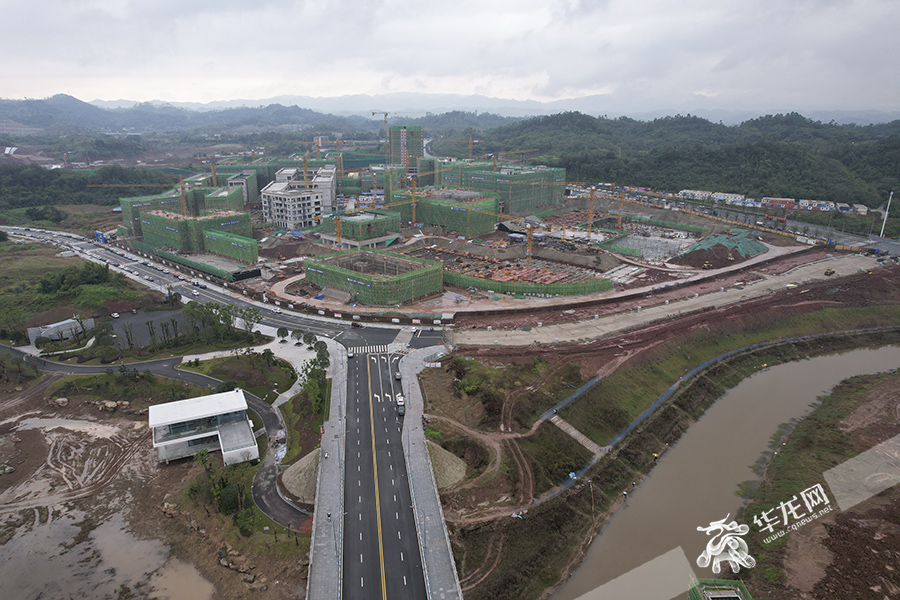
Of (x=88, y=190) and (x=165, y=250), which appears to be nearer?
(x=165, y=250)

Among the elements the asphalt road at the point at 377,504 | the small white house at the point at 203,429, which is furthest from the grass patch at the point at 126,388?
the asphalt road at the point at 377,504

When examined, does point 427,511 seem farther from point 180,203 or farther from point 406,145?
point 406,145

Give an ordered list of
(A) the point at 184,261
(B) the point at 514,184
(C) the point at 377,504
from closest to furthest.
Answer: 1. (C) the point at 377,504
2. (A) the point at 184,261
3. (B) the point at 514,184

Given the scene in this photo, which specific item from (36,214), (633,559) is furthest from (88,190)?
(633,559)

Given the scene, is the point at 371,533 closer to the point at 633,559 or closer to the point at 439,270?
the point at 633,559

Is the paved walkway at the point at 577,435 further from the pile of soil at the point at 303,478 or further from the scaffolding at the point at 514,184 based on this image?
the scaffolding at the point at 514,184
